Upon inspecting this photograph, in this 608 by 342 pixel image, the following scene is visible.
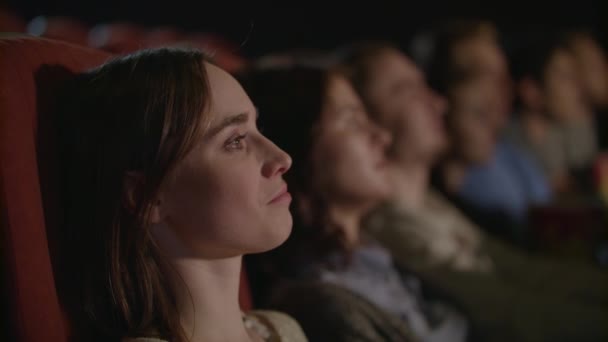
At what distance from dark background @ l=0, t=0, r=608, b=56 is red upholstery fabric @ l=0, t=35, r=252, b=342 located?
117 cm

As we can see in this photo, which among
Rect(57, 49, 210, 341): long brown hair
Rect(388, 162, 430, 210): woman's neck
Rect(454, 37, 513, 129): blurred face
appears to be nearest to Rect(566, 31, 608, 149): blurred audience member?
Rect(454, 37, 513, 129): blurred face

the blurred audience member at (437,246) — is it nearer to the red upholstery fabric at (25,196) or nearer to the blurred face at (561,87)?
the red upholstery fabric at (25,196)

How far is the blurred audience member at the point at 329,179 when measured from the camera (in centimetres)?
85

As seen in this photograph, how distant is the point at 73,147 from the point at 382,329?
0.42 m

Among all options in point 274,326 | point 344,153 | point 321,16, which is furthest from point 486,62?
point 274,326

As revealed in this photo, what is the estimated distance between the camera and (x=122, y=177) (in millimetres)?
492

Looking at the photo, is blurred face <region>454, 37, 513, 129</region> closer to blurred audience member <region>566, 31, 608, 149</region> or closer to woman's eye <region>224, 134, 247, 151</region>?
blurred audience member <region>566, 31, 608, 149</region>

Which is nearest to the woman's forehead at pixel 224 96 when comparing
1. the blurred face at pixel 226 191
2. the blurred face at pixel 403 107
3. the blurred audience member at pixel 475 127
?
the blurred face at pixel 226 191

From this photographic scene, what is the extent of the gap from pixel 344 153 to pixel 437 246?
38 centimetres

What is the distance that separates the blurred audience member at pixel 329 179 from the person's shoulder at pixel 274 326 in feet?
0.52

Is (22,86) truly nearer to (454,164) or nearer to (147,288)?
(147,288)

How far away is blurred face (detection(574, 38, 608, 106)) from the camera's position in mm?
2551

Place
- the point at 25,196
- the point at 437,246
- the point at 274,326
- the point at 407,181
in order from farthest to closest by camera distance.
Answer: the point at 407,181, the point at 437,246, the point at 274,326, the point at 25,196

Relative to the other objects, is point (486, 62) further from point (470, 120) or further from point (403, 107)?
point (403, 107)
